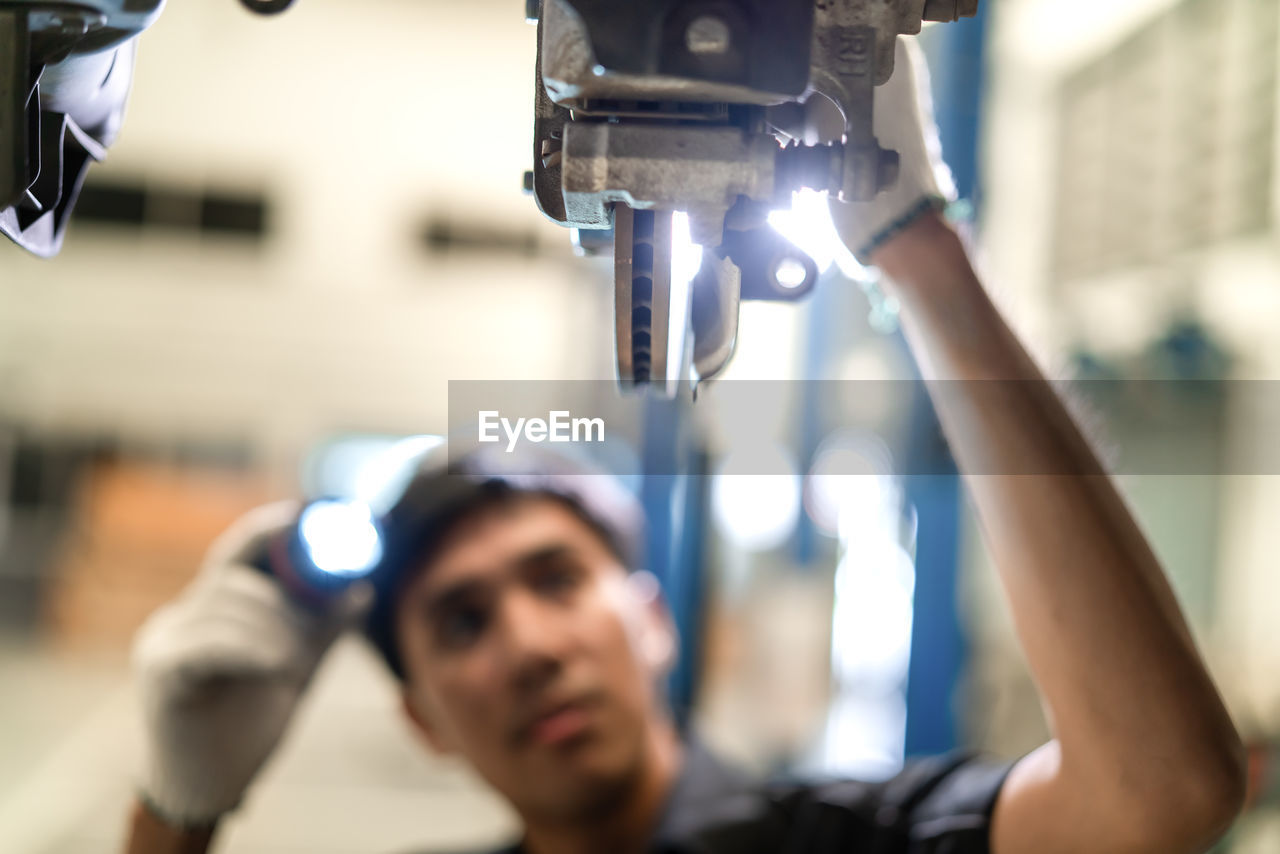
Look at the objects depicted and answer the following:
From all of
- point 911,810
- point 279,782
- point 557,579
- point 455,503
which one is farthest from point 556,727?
point 279,782

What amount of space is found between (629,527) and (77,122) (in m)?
0.97

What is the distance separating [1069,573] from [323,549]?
658 millimetres

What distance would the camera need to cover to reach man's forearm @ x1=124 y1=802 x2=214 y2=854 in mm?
805

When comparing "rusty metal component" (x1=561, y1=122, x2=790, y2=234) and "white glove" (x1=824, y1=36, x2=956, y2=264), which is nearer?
"rusty metal component" (x1=561, y1=122, x2=790, y2=234)

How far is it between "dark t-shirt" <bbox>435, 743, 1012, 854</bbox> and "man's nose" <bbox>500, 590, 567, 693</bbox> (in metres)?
0.25

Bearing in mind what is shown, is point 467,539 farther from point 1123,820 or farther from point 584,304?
point 584,304

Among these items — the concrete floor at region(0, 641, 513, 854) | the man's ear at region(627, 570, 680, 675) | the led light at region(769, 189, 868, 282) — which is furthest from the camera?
the concrete floor at region(0, 641, 513, 854)

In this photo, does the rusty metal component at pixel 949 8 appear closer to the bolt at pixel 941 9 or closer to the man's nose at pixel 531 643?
the bolt at pixel 941 9

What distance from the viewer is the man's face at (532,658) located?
1.09 meters

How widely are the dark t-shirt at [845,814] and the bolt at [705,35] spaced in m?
0.67

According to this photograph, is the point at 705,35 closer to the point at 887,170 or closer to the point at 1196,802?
the point at 887,170

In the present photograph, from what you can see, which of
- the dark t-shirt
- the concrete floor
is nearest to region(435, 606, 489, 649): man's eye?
the dark t-shirt

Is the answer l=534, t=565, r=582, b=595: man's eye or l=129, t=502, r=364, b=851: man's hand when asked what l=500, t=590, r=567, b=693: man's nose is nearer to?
l=534, t=565, r=582, b=595: man's eye

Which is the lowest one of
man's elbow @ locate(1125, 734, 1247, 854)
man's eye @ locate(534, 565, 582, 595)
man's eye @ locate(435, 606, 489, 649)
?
man's eye @ locate(435, 606, 489, 649)
